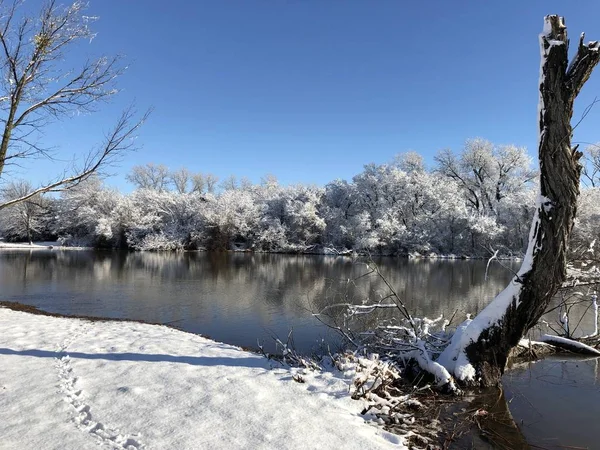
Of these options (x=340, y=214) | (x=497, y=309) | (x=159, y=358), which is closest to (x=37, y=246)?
(x=340, y=214)

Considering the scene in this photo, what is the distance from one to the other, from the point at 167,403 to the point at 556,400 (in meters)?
5.19

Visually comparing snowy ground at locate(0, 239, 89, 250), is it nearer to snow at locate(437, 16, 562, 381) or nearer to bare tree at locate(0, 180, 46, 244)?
bare tree at locate(0, 180, 46, 244)

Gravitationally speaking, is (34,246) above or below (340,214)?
below

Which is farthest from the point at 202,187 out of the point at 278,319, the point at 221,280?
the point at 278,319

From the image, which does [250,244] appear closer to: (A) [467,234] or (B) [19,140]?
(A) [467,234]

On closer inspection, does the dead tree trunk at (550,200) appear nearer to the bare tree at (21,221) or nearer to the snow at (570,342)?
the snow at (570,342)

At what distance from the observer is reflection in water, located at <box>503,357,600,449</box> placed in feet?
14.4

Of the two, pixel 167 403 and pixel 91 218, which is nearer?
pixel 167 403

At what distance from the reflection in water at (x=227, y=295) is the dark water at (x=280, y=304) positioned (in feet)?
0.11

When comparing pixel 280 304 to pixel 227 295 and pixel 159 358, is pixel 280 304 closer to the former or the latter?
pixel 227 295

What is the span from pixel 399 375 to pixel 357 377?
1.00m

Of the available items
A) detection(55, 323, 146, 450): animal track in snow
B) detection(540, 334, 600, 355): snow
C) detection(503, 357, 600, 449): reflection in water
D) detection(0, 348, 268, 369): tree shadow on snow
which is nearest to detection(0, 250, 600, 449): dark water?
detection(503, 357, 600, 449): reflection in water

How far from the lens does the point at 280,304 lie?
41.2ft

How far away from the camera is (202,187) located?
7594 cm
